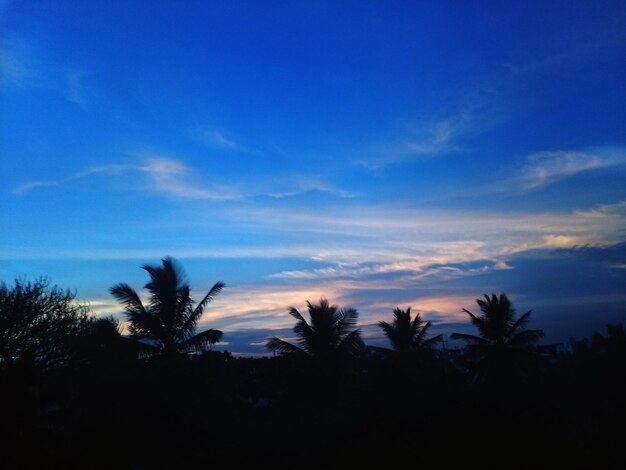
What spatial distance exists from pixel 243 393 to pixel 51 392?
13857 mm

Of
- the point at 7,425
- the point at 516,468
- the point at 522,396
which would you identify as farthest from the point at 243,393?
the point at 516,468

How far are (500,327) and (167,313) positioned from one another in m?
20.3

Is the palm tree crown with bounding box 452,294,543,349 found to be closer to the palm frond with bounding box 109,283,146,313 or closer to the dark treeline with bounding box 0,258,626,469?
the dark treeline with bounding box 0,258,626,469

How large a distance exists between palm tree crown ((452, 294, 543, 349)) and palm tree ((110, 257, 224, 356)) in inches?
663

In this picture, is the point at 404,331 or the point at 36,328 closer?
A: the point at 36,328

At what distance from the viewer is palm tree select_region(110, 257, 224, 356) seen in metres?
21.4

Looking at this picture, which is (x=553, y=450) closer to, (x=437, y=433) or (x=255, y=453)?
(x=437, y=433)

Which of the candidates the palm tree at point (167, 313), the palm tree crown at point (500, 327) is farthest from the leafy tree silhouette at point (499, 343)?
the palm tree at point (167, 313)

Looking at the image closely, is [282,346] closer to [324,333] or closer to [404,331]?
[324,333]

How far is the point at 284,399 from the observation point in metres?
23.6

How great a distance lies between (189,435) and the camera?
66.1ft

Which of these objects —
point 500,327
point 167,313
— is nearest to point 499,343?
point 500,327

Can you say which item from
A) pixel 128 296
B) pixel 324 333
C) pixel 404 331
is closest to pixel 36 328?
pixel 128 296

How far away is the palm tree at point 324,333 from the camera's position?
2480 cm
